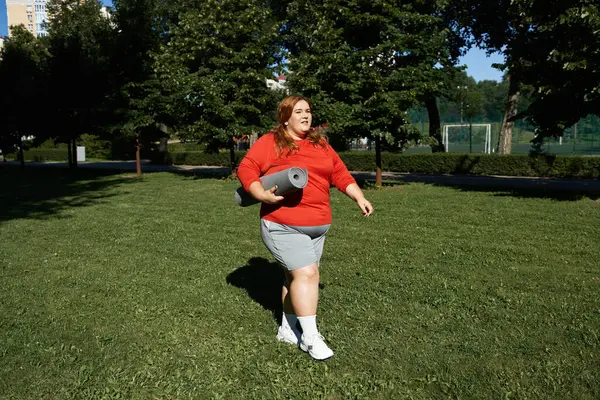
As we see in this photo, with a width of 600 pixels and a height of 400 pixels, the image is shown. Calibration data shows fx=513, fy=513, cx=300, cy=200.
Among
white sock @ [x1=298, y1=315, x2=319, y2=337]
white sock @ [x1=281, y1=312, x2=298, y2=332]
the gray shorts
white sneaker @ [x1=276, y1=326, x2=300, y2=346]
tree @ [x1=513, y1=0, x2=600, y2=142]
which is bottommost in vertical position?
white sneaker @ [x1=276, y1=326, x2=300, y2=346]

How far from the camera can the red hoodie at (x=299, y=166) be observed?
343cm

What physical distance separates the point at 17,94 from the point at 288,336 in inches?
924

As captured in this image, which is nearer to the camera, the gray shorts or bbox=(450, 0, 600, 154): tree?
the gray shorts

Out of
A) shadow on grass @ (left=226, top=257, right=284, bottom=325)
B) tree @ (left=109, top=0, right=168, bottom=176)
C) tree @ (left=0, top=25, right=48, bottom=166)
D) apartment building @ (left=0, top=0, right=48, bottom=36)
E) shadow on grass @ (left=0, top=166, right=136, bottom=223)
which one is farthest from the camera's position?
apartment building @ (left=0, top=0, right=48, bottom=36)

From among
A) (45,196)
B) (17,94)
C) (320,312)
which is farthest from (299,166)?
(17,94)

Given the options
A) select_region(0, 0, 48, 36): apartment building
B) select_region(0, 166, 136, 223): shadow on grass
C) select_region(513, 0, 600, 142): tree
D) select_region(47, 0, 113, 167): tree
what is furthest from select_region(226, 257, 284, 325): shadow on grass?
select_region(0, 0, 48, 36): apartment building

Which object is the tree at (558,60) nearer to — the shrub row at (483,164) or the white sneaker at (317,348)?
the shrub row at (483,164)

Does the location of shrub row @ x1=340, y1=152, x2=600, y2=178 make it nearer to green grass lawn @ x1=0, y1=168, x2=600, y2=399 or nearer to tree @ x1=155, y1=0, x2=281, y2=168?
tree @ x1=155, y1=0, x2=281, y2=168

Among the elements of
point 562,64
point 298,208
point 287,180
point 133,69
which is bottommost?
point 298,208

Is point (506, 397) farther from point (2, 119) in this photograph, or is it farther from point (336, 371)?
point (2, 119)

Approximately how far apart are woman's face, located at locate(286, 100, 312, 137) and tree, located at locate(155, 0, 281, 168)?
14.1 meters

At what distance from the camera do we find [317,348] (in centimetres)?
347

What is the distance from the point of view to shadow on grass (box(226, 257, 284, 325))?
4668mm

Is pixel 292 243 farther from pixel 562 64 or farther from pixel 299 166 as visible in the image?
pixel 562 64
